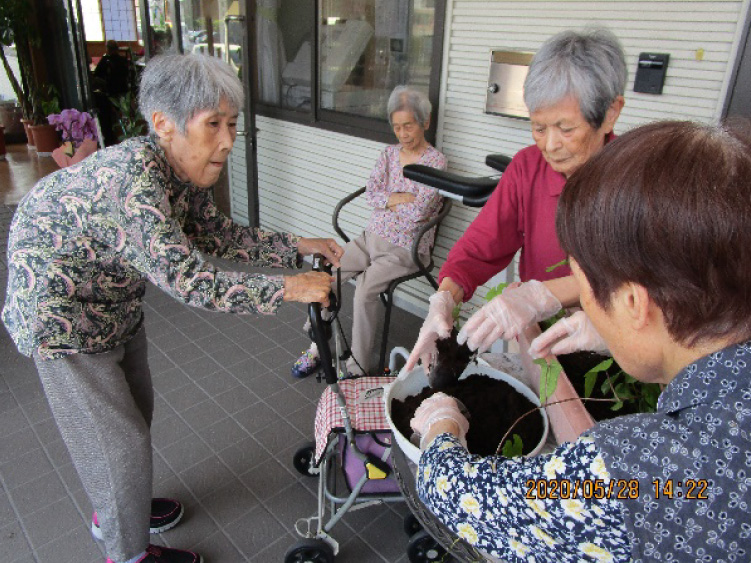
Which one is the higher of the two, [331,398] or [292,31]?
[292,31]

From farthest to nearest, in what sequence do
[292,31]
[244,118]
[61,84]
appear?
[61,84], [244,118], [292,31]

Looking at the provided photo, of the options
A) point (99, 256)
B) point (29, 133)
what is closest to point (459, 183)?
point (99, 256)

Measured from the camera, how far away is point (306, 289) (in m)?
1.53

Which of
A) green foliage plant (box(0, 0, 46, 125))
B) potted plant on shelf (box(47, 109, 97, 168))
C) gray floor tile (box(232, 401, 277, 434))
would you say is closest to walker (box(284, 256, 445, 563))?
gray floor tile (box(232, 401, 277, 434))

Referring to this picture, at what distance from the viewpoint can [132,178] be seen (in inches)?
55.4

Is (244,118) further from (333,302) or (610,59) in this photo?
(610,59)

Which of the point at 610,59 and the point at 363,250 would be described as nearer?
the point at 610,59

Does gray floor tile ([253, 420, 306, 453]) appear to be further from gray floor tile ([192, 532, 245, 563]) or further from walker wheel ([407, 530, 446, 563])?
walker wheel ([407, 530, 446, 563])

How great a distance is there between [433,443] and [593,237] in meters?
0.44

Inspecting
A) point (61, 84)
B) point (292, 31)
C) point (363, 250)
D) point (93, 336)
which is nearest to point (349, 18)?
point (292, 31)

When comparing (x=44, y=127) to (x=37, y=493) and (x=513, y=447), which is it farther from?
(x=513, y=447)

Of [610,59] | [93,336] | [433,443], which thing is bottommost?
[93,336]

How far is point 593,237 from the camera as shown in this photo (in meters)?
0.70

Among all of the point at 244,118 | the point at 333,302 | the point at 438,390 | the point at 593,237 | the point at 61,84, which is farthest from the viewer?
the point at 61,84
